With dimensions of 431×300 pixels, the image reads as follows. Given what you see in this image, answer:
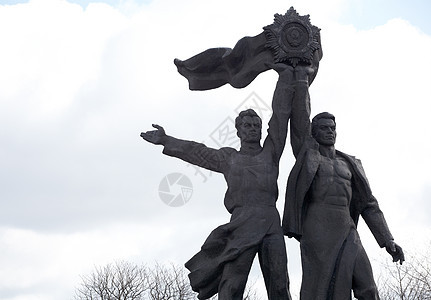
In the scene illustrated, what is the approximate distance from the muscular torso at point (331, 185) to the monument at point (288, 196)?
1cm

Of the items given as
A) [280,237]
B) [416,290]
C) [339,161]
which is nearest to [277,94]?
[339,161]

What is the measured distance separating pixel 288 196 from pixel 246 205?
57 centimetres

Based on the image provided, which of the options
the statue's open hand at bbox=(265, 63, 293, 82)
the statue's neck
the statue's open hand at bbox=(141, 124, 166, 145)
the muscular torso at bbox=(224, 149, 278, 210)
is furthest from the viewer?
the statue's open hand at bbox=(141, 124, 166, 145)

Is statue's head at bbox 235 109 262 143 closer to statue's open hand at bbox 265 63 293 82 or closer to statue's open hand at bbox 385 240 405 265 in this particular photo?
statue's open hand at bbox 265 63 293 82

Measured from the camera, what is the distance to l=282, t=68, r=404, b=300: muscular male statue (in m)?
9.88

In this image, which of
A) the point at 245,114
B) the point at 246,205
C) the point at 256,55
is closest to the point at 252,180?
the point at 246,205

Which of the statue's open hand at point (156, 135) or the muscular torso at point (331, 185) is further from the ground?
the statue's open hand at point (156, 135)

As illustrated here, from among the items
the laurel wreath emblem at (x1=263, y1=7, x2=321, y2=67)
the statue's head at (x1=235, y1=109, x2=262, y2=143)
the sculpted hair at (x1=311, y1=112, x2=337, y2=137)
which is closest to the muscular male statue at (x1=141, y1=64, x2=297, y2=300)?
the statue's head at (x1=235, y1=109, x2=262, y2=143)

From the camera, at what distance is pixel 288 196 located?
10.3 meters

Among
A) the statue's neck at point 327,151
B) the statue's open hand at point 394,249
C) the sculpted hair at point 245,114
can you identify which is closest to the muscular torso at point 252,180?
the sculpted hair at point 245,114

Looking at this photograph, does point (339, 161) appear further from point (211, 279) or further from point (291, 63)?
point (211, 279)

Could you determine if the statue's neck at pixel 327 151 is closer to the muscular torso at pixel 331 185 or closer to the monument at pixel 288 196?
the monument at pixel 288 196

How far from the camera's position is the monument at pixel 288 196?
390 inches

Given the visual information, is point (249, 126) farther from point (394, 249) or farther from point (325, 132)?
point (394, 249)
